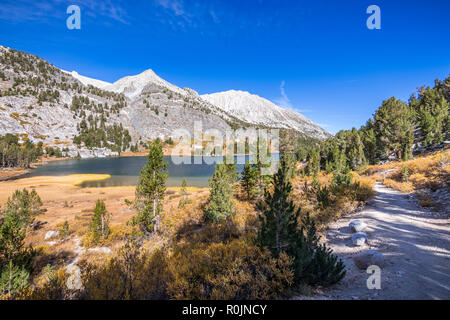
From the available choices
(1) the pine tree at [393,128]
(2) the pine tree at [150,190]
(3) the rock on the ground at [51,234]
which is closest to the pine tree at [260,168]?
(2) the pine tree at [150,190]

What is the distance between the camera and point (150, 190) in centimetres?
1631

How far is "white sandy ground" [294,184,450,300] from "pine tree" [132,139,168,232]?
536 inches

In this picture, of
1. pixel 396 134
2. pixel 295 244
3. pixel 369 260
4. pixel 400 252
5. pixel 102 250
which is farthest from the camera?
pixel 396 134

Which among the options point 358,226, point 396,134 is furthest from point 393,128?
point 358,226

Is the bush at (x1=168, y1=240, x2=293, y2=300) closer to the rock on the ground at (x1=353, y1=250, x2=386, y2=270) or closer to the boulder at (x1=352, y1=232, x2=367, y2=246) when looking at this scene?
the rock on the ground at (x1=353, y1=250, x2=386, y2=270)

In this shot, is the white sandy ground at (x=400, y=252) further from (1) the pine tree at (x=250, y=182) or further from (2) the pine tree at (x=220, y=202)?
(1) the pine tree at (x=250, y=182)

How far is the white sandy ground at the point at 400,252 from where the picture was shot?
16.6ft

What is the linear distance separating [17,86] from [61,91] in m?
30.8

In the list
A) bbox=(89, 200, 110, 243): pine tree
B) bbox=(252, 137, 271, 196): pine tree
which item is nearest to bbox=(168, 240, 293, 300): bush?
bbox=(89, 200, 110, 243): pine tree

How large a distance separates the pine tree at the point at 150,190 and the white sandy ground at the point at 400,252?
44.7 ft

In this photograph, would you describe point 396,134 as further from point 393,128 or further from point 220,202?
point 220,202

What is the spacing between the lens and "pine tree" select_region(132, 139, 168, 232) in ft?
53.1

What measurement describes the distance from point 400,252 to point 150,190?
16.4 metres
